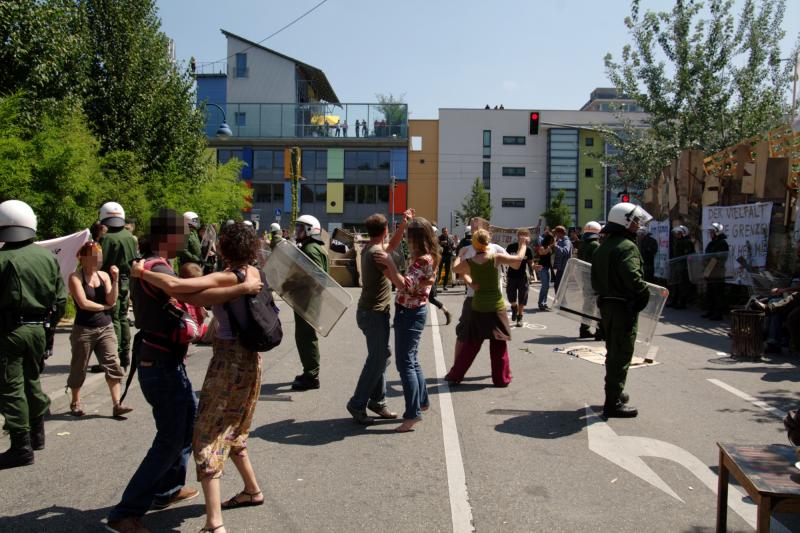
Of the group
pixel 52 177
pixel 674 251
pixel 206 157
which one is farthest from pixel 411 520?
pixel 206 157

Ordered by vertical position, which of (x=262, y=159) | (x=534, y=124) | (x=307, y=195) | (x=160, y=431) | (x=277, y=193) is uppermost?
(x=262, y=159)

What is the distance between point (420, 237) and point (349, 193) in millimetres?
55203

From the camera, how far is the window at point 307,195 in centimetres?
6041

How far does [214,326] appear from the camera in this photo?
13.8 feet

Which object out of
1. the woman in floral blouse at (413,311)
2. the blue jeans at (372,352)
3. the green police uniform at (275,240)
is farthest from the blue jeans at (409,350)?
the green police uniform at (275,240)

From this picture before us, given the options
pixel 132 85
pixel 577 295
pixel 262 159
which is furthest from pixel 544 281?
pixel 262 159

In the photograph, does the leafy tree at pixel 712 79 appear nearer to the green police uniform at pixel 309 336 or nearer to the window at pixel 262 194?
the green police uniform at pixel 309 336

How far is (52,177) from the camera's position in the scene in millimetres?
12055

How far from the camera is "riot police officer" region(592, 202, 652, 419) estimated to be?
20.5ft

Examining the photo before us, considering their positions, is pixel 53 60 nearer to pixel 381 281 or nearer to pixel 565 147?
pixel 381 281

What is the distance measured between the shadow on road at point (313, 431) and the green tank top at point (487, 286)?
6.43ft

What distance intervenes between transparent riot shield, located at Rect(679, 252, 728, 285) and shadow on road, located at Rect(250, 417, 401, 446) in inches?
406

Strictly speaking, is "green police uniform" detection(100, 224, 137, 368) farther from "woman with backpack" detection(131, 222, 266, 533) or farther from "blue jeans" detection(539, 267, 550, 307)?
"blue jeans" detection(539, 267, 550, 307)

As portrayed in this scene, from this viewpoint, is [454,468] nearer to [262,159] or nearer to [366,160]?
[366,160]
